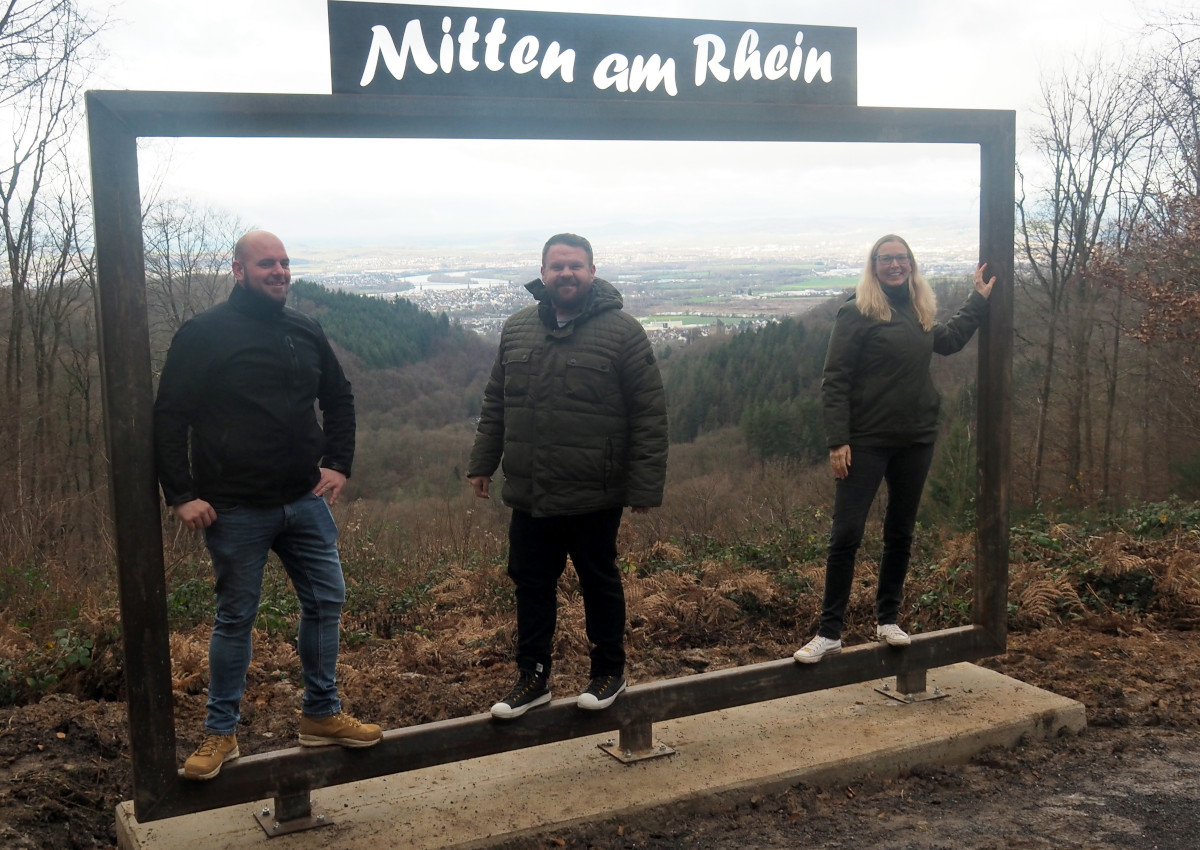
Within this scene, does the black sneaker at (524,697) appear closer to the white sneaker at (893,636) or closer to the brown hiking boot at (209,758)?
the brown hiking boot at (209,758)

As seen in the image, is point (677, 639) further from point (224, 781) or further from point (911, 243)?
point (224, 781)

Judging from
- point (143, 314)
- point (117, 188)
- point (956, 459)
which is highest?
point (117, 188)

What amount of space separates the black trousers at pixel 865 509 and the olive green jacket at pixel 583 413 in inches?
43.0

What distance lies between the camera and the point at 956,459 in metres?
19.0

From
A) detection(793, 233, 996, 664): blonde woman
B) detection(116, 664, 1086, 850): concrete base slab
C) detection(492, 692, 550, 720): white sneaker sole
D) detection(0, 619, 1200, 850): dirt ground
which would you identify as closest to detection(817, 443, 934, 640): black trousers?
detection(793, 233, 996, 664): blonde woman

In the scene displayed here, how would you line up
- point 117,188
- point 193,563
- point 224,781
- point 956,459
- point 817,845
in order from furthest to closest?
point 956,459 < point 193,563 < point 817,845 < point 224,781 < point 117,188

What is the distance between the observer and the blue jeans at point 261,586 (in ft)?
11.1

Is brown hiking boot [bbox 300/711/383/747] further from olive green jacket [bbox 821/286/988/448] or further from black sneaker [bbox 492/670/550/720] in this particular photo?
olive green jacket [bbox 821/286/988/448]

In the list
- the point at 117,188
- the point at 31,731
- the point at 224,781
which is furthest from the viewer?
the point at 31,731

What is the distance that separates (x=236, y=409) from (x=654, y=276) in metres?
2.72

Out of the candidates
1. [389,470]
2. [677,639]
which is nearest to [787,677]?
[677,639]

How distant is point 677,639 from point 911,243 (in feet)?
8.99

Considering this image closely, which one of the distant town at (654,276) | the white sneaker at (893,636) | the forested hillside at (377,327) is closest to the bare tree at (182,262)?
the forested hillside at (377,327)

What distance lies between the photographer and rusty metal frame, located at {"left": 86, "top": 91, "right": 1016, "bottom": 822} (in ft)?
10.7
